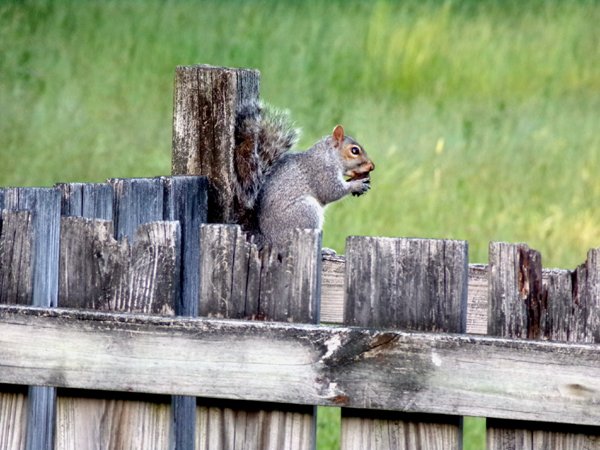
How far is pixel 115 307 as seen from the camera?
224 cm

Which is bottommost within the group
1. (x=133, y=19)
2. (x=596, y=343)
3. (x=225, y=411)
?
(x=225, y=411)

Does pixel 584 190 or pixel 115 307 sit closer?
pixel 115 307

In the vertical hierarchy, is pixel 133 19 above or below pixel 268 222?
above

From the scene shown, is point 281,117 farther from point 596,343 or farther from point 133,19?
point 133,19

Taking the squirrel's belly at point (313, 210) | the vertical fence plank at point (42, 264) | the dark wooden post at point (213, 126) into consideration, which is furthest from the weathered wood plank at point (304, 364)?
the squirrel's belly at point (313, 210)

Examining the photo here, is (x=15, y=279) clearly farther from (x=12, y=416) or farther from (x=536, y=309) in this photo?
(x=536, y=309)

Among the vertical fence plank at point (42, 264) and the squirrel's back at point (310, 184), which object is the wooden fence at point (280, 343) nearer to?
the vertical fence plank at point (42, 264)

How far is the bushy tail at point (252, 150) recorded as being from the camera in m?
3.03

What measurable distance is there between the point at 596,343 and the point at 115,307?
31.6 inches

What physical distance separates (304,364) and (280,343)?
5cm

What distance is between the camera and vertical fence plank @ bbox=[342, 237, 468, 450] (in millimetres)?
2084

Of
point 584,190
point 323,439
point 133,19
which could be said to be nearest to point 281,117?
point 323,439

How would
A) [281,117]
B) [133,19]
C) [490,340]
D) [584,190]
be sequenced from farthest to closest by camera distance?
[133,19], [584,190], [281,117], [490,340]

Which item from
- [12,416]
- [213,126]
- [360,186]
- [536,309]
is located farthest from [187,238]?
[360,186]
